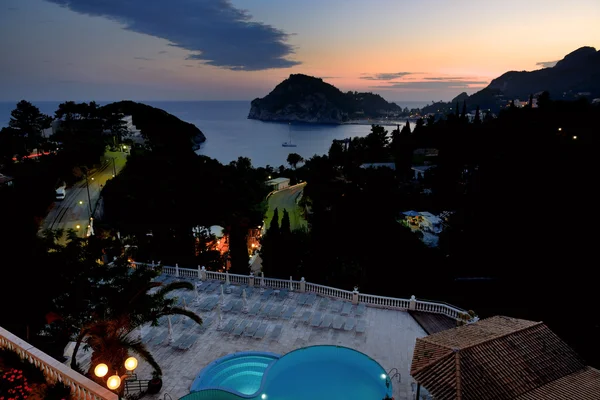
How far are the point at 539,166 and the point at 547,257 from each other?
8583 millimetres

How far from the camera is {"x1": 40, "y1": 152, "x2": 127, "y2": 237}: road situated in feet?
114

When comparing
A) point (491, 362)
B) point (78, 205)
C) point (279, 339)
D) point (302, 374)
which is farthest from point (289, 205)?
point (491, 362)

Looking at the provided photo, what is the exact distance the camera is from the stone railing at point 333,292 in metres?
16.0

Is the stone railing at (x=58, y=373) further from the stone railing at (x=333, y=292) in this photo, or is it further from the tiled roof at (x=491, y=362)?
the tiled roof at (x=491, y=362)

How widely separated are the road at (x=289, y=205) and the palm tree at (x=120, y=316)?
97.6ft

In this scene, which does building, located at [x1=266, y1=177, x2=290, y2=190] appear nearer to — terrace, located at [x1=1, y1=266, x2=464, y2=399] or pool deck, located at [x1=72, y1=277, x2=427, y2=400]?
terrace, located at [x1=1, y1=266, x2=464, y2=399]

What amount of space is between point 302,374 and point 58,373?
336 inches

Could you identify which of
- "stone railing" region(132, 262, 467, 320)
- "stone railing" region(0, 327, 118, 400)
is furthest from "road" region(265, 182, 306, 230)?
"stone railing" region(0, 327, 118, 400)

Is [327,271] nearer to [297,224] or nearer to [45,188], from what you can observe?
[297,224]

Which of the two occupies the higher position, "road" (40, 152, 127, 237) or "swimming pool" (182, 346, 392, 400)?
"road" (40, 152, 127, 237)

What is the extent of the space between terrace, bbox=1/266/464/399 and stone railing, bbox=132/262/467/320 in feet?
0.15

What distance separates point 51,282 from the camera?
1212 cm

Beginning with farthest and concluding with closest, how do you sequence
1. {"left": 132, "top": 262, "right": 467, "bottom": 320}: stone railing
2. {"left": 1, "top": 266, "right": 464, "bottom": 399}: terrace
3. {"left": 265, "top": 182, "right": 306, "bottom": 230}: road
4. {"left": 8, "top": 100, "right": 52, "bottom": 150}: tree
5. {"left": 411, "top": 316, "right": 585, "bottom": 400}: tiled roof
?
{"left": 8, "top": 100, "right": 52, "bottom": 150}: tree, {"left": 265, "top": 182, "right": 306, "bottom": 230}: road, {"left": 132, "top": 262, "right": 467, "bottom": 320}: stone railing, {"left": 1, "top": 266, "right": 464, "bottom": 399}: terrace, {"left": 411, "top": 316, "right": 585, "bottom": 400}: tiled roof

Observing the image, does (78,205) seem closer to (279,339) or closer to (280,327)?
(280,327)
